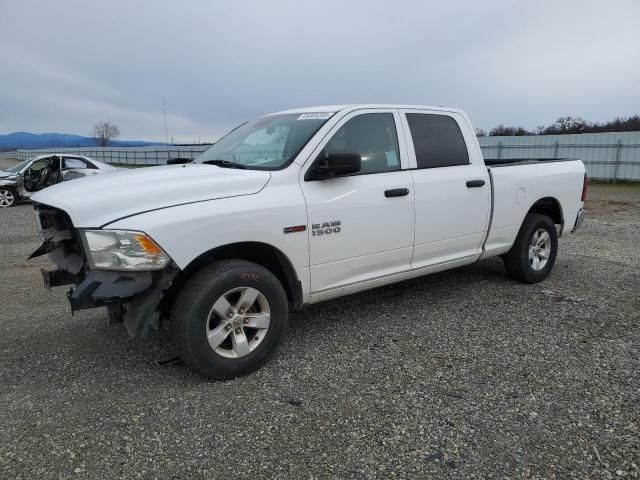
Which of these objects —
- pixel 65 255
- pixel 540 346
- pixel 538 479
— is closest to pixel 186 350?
pixel 65 255

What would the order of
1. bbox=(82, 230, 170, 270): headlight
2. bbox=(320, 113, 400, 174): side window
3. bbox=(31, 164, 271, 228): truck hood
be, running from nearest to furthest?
1. bbox=(82, 230, 170, 270): headlight
2. bbox=(31, 164, 271, 228): truck hood
3. bbox=(320, 113, 400, 174): side window

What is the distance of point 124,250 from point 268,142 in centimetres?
165

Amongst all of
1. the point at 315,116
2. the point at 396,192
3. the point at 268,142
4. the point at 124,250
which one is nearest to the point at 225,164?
the point at 268,142

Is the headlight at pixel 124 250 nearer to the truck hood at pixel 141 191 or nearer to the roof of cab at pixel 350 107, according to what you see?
the truck hood at pixel 141 191

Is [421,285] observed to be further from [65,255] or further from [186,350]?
[65,255]

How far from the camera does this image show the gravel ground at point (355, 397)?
2.50m

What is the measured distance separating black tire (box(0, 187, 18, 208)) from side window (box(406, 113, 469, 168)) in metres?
13.5

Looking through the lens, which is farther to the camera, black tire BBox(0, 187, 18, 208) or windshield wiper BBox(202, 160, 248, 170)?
black tire BBox(0, 187, 18, 208)

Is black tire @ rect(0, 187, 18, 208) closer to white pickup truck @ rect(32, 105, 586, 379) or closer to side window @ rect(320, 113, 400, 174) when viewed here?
white pickup truck @ rect(32, 105, 586, 379)

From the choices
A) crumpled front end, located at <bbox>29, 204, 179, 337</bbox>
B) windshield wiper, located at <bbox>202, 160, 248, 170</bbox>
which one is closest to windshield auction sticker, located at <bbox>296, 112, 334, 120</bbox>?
windshield wiper, located at <bbox>202, 160, 248, 170</bbox>

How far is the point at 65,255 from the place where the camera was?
11.3 feet

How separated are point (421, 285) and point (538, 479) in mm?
3223

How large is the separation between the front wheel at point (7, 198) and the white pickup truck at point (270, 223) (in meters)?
12.0

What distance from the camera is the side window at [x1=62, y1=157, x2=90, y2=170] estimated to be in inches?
543
